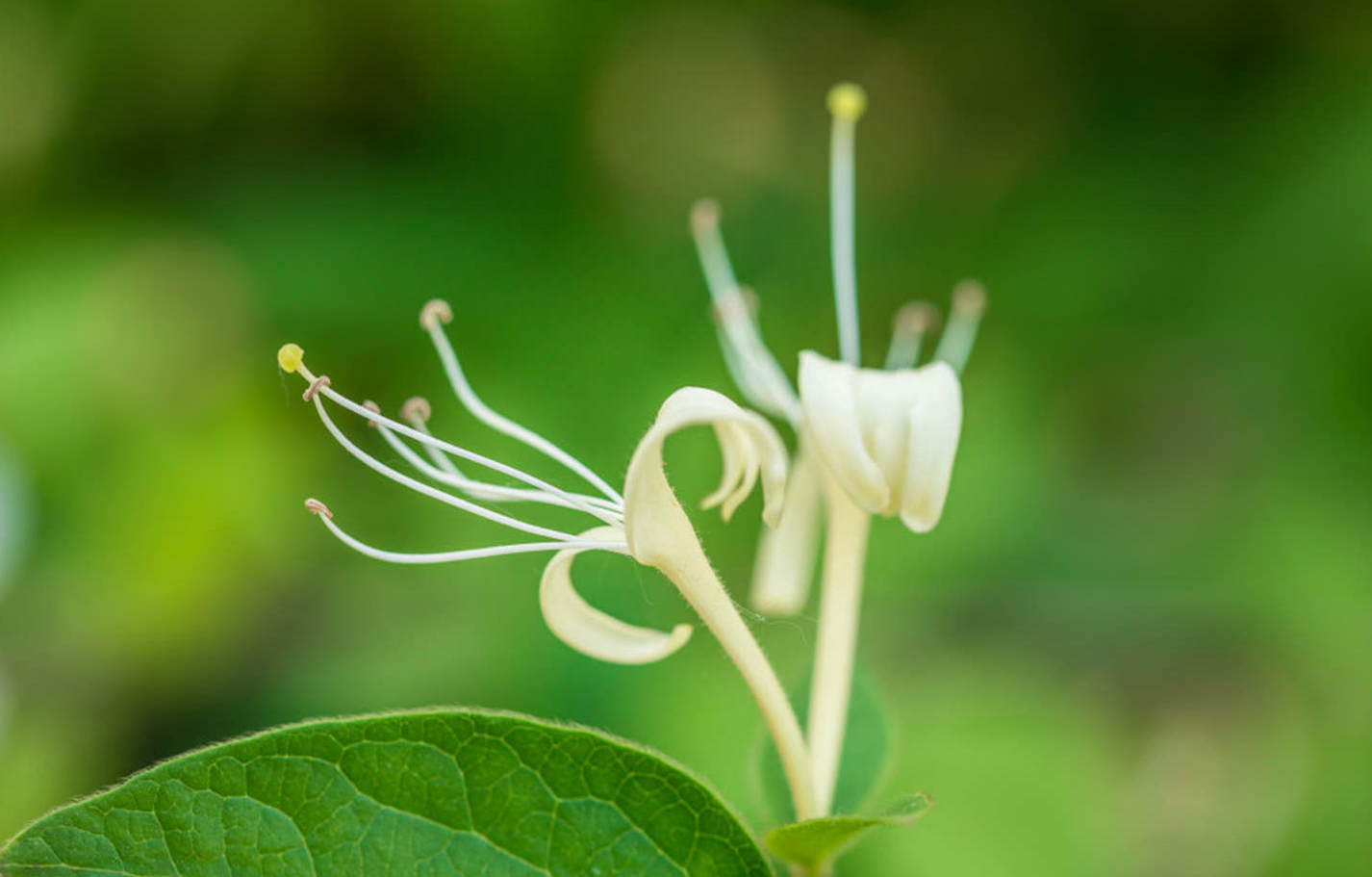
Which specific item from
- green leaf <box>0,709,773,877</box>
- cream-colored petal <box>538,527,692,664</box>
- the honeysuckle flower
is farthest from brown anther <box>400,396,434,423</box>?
green leaf <box>0,709,773,877</box>

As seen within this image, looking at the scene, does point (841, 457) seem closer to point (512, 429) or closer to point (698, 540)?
point (698, 540)

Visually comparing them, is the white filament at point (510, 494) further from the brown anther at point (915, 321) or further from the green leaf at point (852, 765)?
the brown anther at point (915, 321)

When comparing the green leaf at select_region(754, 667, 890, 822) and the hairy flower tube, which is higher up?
the hairy flower tube

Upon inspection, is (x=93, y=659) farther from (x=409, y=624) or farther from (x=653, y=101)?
(x=653, y=101)

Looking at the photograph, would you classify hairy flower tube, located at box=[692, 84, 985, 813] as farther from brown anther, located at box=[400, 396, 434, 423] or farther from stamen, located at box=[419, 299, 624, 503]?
brown anther, located at box=[400, 396, 434, 423]

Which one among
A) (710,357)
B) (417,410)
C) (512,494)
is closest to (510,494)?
(512,494)

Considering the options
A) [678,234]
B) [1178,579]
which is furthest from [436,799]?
[678,234]
